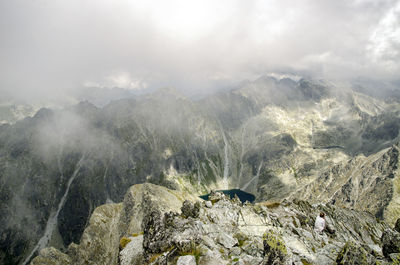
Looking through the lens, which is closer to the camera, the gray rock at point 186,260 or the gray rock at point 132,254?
the gray rock at point 186,260

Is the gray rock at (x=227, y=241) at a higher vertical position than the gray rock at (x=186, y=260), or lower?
lower

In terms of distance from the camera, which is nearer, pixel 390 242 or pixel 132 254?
pixel 390 242

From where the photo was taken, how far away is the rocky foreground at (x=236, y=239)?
19141mm

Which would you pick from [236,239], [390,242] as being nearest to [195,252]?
[236,239]

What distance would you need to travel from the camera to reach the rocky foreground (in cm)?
1914

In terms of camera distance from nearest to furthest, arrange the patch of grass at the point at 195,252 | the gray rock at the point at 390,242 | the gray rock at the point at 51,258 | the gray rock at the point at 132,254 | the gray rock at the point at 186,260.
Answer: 1. the gray rock at the point at 186,260
2. the patch of grass at the point at 195,252
3. the gray rock at the point at 132,254
4. the gray rock at the point at 390,242
5. the gray rock at the point at 51,258

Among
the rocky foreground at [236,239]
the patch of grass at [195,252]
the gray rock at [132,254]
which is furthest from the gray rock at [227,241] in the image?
the gray rock at [132,254]

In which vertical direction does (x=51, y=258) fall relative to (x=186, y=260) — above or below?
below

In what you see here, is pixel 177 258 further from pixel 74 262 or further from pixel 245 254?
pixel 74 262

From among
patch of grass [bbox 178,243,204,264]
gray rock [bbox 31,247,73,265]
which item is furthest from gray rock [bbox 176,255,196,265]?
gray rock [bbox 31,247,73,265]

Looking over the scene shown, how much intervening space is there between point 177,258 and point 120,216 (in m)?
82.1

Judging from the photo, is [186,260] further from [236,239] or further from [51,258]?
[51,258]

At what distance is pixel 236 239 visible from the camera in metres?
25.9

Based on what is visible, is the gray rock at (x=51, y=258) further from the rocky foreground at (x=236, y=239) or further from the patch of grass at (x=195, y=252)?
the patch of grass at (x=195, y=252)
